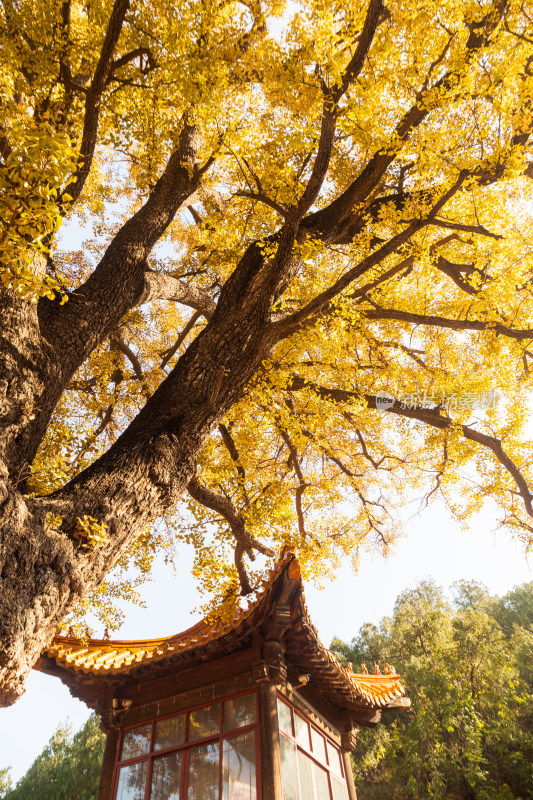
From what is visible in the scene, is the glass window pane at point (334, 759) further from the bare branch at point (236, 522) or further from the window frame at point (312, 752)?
the bare branch at point (236, 522)

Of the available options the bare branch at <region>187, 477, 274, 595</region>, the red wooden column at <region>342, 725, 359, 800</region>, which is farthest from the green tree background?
the bare branch at <region>187, 477, 274, 595</region>

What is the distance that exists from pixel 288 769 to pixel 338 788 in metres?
1.72

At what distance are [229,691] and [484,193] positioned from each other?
22.0ft

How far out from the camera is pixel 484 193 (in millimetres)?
5730

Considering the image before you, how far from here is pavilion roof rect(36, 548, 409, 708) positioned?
5.15 meters

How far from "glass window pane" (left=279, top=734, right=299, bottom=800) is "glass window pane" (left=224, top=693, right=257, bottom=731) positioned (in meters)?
0.39

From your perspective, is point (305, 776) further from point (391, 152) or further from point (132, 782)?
point (391, 152)

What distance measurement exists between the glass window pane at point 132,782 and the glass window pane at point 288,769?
1.73 meters

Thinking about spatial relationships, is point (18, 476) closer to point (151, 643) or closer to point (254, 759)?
point (254, 759)

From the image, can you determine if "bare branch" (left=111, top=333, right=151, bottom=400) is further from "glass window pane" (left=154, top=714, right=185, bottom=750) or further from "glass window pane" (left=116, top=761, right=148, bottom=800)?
"glass window pane" (left=116, top=761, right=148, bottom=800)

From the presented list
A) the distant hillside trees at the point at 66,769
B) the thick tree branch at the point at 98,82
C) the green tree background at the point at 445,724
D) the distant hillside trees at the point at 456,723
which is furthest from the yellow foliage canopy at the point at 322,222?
the distant hillside trees at the point at 66,769

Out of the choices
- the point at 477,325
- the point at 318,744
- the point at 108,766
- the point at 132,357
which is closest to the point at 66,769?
the point at 108,766

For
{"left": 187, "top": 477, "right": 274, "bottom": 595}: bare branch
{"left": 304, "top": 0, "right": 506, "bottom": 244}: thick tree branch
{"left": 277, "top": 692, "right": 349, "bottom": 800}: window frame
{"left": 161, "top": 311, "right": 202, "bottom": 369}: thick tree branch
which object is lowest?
{"left": 277, "top": 692, "right": 349, "bottom": 800}: window frame

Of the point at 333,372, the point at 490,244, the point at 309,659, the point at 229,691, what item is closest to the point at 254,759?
the point at 229,691
